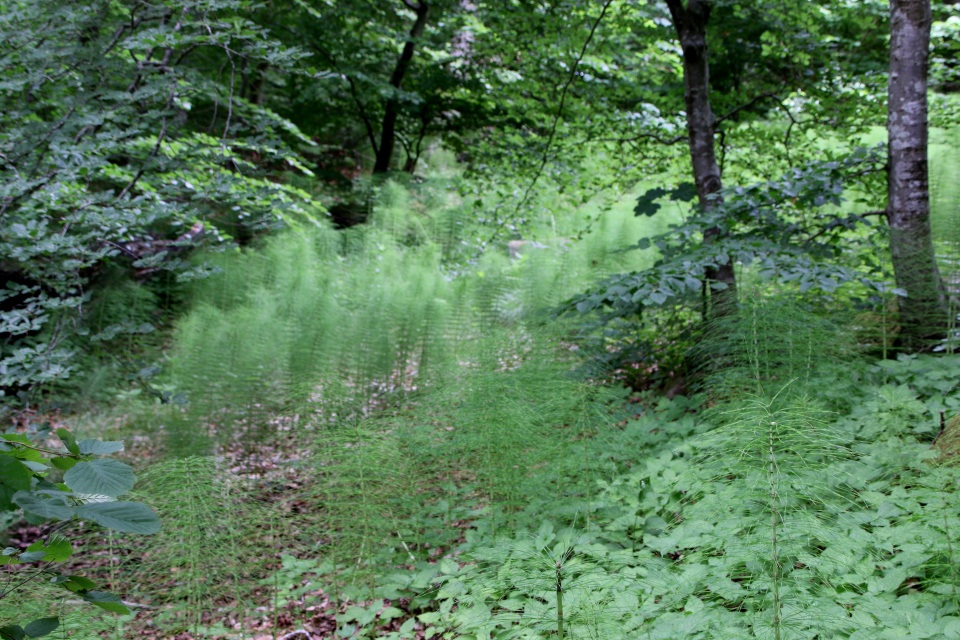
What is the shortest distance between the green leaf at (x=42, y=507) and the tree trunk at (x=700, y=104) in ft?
8.72

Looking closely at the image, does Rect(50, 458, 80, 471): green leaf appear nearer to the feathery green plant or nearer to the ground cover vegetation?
the ground cover vegetation

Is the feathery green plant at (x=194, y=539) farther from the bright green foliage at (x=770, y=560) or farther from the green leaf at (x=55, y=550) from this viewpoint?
the green leaf at (x=55, y=550)

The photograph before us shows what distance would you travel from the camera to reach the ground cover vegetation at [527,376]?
46.1 inches

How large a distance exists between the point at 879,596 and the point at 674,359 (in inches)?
76.6

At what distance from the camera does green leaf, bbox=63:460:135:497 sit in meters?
0.59

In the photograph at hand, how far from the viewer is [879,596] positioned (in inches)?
45.9

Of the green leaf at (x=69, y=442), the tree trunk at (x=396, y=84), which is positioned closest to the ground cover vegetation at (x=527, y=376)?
the green leaf at (x=69, y=442)

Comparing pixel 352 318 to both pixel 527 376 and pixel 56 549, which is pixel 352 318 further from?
pixel 56 549

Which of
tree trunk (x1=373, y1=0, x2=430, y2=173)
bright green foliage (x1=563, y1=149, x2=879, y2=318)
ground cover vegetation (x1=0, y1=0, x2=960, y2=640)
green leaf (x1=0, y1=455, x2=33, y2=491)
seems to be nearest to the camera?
green leaf (x1=0, y1=455, x2=33, y2=491)

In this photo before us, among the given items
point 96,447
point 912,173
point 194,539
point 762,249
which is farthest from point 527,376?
point 96,447

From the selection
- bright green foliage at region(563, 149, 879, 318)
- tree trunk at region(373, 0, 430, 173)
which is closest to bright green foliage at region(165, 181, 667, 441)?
bright green foliage at region(563, 149, 879, 318)

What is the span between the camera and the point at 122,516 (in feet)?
1.99

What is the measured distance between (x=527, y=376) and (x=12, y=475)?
211 centimetres

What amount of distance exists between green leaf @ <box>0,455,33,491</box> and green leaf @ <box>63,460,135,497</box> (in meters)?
0.03
